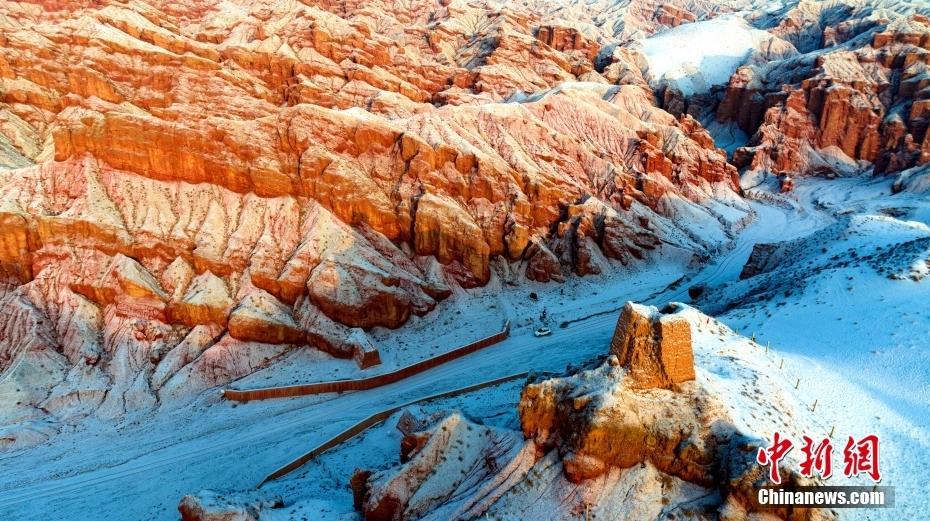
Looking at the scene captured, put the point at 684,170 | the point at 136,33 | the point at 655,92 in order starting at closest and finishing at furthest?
1. the point at 136,33
2. the point at 684,170
3. the point at 655,92

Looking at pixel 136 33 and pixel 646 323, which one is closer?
pixel 646 323

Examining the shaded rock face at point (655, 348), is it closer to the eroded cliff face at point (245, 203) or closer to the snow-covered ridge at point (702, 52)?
the eroded cliff face at point (245, 203)

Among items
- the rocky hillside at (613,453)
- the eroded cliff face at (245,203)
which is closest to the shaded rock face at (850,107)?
the eroded cliff face at (245,203)

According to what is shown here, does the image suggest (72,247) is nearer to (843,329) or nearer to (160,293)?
(160,293)

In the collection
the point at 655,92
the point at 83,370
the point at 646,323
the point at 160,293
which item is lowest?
the point at 83,370

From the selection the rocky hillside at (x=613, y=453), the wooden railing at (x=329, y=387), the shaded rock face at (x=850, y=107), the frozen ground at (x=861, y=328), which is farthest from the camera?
the shaded rock face at (x=850, y=107)

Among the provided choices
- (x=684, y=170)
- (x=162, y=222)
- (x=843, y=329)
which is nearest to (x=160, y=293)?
(x=162, y=222)
